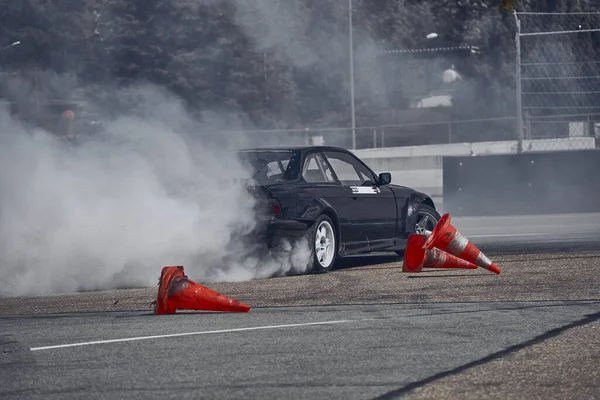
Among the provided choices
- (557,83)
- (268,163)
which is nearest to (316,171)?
(268,163)

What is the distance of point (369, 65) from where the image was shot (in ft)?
145

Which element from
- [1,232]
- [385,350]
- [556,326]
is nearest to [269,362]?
[385,350]

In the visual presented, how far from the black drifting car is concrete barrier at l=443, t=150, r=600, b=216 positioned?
892cm

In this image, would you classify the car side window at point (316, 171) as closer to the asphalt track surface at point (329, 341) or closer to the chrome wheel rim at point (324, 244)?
the chrome wheel rim at point (324, 244)

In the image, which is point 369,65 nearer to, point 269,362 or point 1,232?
point 1,232

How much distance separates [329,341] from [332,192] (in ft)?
16.5

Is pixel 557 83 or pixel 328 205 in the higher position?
pixel 557 83

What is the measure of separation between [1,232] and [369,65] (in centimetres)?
3488

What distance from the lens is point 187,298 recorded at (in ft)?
27.1

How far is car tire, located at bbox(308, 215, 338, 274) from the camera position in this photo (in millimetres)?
11094

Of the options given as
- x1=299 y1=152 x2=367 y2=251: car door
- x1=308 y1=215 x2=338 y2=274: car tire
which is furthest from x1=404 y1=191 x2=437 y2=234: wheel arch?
x1=308 y1=215 x2=338 y2=274: car tire

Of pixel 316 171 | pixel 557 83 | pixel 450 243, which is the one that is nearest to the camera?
pixel 450 243

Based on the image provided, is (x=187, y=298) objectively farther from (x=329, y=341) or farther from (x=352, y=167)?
(x=352, y=167)

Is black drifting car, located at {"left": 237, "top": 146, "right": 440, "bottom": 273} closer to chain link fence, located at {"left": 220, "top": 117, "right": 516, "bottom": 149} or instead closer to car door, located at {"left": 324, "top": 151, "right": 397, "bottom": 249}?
car door, located at {"left": 324, "top": 151, "right": 397, "bottom": 249}
